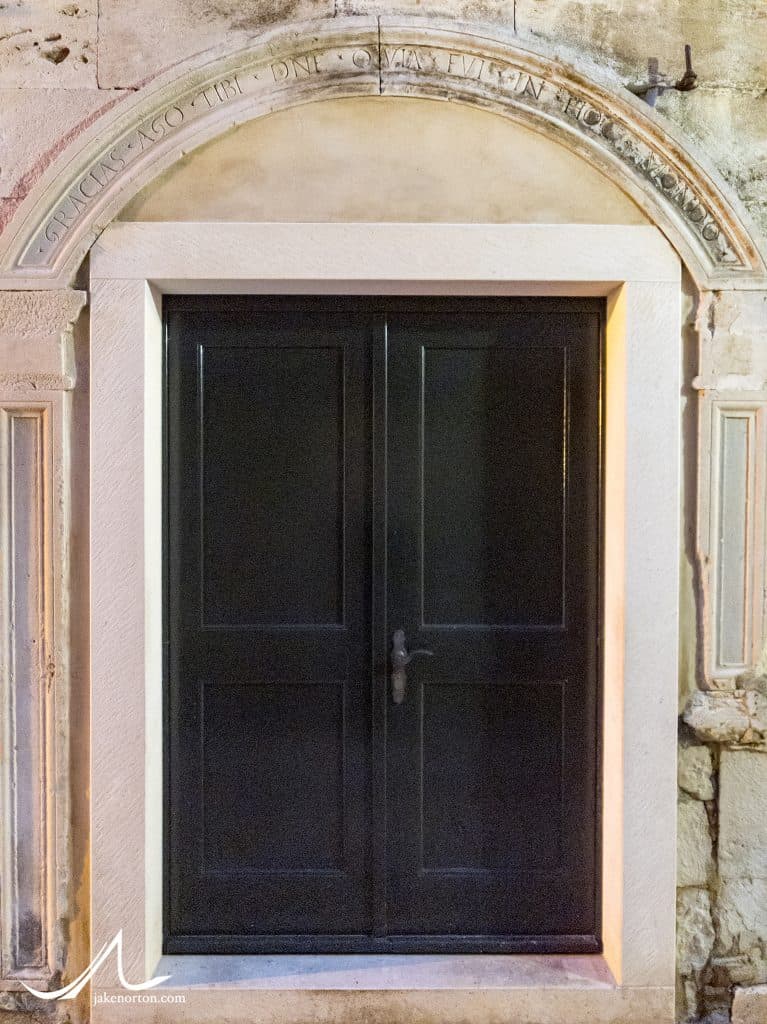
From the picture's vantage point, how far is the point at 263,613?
2.93 metres

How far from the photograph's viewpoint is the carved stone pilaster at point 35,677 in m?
2.75

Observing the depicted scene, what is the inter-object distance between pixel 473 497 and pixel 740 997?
1.98 metres

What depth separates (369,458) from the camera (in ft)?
9.62

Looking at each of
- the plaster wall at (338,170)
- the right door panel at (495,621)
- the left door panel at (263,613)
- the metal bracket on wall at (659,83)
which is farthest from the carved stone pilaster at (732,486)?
the left door panel at (263,613)

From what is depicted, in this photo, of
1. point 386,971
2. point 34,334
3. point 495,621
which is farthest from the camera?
point 495,621

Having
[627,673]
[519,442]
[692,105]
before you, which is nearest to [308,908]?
[627,673]

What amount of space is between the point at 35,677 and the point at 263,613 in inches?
31.8

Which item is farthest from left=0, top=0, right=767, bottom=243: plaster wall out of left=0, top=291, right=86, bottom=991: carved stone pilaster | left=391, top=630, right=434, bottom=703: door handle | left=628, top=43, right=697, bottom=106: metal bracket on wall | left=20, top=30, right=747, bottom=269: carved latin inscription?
left=391, top=630, right=434, bottom=703: door handle

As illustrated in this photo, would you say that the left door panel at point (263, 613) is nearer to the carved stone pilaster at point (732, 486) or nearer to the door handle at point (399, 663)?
the door handle at point (399, 663)

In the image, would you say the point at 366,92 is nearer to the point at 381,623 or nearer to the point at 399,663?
the point at 381,623

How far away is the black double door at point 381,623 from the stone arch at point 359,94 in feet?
1.38

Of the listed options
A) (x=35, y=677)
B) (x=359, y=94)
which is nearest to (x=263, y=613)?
(x=35, y=677)

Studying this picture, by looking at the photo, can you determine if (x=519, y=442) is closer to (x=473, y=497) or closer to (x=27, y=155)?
(x=473, y=497)

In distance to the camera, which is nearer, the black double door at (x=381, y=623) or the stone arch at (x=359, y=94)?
the stone arch at (x=359, y=94)
